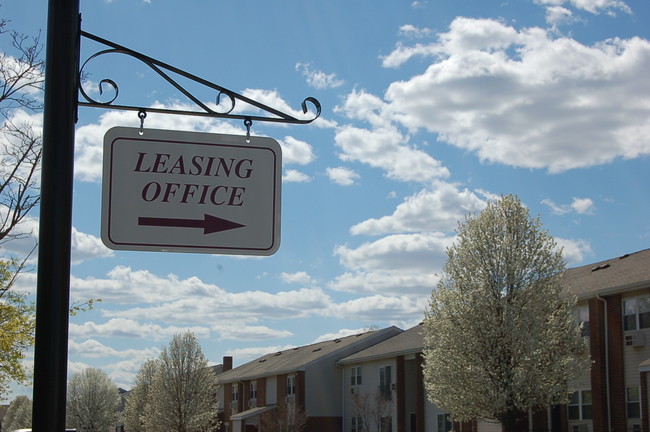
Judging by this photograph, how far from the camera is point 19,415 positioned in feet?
299

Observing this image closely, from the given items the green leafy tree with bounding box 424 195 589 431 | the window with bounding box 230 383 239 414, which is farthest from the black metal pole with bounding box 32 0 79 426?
the window with bounding box 230 383 239 414

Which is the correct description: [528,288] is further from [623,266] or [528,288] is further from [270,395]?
[270,395]

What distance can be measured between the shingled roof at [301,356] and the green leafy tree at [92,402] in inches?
522

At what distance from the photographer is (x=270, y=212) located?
14.5 ft

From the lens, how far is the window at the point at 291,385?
58.2 meters

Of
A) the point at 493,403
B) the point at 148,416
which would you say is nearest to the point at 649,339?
the point at 493,403

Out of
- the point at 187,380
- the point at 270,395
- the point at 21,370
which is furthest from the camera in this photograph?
the point at 270,395

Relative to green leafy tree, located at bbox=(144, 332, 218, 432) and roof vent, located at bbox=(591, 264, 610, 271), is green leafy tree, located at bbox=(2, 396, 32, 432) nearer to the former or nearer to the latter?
green leafy tree, located at bbox=(144, 332, 218, 432)

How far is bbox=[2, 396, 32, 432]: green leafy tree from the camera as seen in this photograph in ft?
273

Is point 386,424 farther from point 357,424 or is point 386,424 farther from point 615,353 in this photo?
point 615,353

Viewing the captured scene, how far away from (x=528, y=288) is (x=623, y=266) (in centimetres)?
722

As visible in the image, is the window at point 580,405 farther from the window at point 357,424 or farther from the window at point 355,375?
the window at point 355,375

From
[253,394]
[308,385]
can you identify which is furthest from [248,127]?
[253,394]

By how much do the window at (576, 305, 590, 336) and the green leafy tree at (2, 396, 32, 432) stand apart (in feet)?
183
